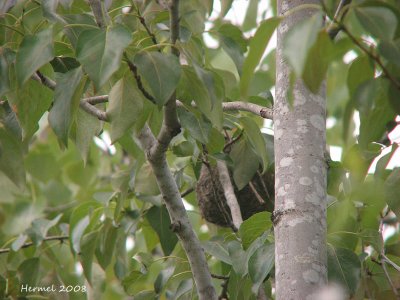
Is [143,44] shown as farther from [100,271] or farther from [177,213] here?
[100,271]

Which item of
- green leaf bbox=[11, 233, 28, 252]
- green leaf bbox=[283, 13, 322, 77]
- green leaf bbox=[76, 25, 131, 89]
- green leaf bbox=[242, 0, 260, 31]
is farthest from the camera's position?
green leaf bbox=[242, 0, 260, 31]

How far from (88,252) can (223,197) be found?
0.56 m

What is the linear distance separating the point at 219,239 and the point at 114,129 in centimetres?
86

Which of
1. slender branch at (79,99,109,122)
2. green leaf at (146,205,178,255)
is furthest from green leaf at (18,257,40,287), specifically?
slender branch at (79,99,109,122)

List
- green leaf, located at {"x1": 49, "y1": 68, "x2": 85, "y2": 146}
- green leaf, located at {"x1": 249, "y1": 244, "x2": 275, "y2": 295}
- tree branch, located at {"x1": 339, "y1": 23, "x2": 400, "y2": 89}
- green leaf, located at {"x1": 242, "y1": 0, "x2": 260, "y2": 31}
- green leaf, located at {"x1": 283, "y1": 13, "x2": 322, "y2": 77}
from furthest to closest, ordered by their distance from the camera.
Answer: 1. green leaf, located at {"x1": 242, "y1": 0, "x2": 260, "y2": 31}
2. green leaf, located at {"x1": 249, "y1": 244, "x2": 275, "y2": 295}
3. green leaf, located at {"x1": 49, "y1": 68, "x2": 85, "y2": 146}
4. tree branch, located at {"x1": 339, "y1": 23, "x2": 400, "y2": 89}
5. green leaf, located at {"x1": 283, "y1": 13, "x2": 322, "y2": 77}

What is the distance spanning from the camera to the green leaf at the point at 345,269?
77.5 inches

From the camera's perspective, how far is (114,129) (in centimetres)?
161

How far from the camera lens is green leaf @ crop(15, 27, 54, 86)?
60.5 inches

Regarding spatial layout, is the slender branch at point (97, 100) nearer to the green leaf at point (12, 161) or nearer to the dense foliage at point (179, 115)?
the dense foliage at point (179, 115)

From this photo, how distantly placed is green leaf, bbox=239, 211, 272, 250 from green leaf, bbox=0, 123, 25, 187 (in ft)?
2.03

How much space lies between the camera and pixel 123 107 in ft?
5.32

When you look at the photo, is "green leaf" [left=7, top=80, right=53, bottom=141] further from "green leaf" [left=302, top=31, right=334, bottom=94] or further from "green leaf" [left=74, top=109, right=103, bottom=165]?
"green leaf" [left=302, top=31, right=334, bottom=94]

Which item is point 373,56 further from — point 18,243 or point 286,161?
point 18,243

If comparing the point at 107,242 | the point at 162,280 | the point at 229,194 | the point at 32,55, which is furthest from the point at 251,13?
the point at 32,55
